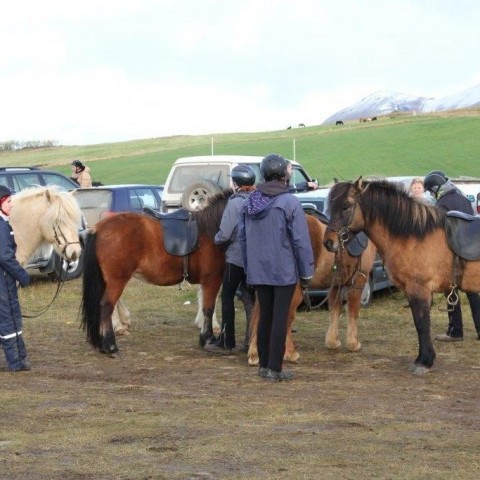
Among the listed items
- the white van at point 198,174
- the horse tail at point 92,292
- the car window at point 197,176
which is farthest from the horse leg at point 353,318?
the car window at point 197,176

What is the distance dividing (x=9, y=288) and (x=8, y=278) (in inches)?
4.0

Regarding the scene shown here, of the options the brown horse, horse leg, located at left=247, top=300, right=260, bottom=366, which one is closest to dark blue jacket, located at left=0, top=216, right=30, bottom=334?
horse leg, located at left=247, top=300, right=260, bottom=366

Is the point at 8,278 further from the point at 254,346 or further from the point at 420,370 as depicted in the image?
the point at 420,370

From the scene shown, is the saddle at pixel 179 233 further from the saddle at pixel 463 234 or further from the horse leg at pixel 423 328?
the saddle at pixel 463 234

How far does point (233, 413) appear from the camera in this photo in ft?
24.9

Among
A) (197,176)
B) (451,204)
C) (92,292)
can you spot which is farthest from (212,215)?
(197,176)

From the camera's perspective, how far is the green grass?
5031cm

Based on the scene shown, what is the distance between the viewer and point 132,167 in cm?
5669

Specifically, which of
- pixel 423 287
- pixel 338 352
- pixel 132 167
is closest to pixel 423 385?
pixel 423 287

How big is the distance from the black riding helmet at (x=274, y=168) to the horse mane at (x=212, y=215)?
5.51 ft

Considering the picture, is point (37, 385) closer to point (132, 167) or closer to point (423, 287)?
point (423, 287)

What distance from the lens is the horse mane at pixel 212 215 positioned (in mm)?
10727

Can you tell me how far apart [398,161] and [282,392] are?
43730 mm

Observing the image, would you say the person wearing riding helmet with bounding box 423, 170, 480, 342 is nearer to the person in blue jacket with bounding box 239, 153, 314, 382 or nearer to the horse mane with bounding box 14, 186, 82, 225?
the person in blue jacket with bounding box 239, 153, 314, 382
